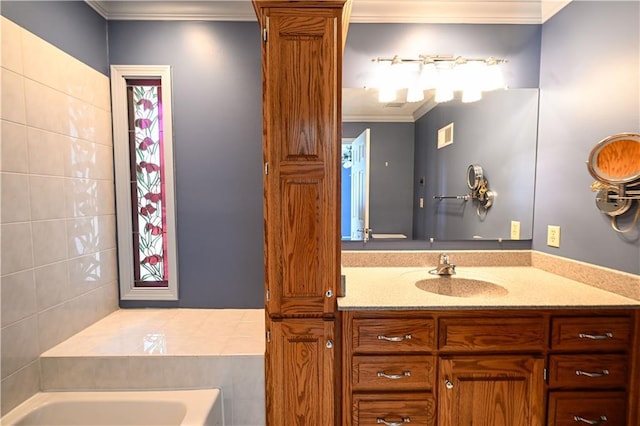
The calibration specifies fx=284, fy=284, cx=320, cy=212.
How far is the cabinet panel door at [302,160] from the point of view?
1178mm

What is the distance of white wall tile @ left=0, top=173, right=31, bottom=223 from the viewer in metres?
1.19

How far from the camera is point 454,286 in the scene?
5.36ft

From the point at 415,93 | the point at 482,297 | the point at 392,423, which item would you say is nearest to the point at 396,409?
the point at 392,423

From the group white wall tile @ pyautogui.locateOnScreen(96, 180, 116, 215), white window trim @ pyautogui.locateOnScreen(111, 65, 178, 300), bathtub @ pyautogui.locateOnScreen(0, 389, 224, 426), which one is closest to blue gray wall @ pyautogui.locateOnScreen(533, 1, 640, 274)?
bathtub @ pyautogui.locateOnScreen(0, 389, 224, 426)

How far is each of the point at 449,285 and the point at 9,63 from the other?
236 cm

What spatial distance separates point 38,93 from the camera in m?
1.34

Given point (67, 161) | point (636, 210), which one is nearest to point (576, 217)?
point (636, 210)

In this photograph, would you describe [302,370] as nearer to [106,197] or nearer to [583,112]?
[106,197]

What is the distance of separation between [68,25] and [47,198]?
936mm

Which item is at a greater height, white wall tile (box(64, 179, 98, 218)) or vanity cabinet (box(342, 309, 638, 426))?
white wall tile (box(64, 179, 98, 218))

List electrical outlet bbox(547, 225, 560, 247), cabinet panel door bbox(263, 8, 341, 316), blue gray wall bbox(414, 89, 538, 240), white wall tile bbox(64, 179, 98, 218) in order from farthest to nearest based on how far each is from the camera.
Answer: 1. blue gray wall bbox(414, 89, 538, 240)
2. electrical outlet bbox(547, 225, 560, 247)
3. white wall tile bbox(64, 179, 98, 218)
4. cabinet panel door bbox(263, 8, 341, 316)

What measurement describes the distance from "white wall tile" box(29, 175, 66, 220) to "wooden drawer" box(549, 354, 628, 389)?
2.42m

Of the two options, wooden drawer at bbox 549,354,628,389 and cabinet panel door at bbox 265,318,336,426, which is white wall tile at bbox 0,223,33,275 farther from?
wooden drawer at bbox 549,354,628,389

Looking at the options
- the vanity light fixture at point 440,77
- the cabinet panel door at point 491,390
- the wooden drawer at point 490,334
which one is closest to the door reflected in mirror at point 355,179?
the vanity light fixture at point 440,77
